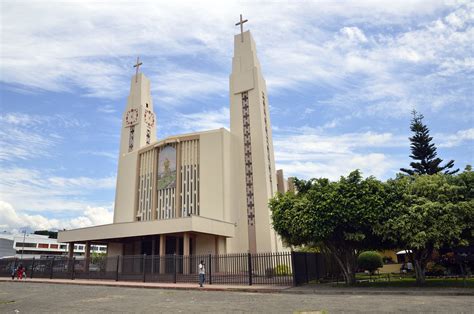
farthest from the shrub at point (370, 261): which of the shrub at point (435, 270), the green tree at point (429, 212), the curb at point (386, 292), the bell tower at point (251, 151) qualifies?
the curb at point (386, 292)

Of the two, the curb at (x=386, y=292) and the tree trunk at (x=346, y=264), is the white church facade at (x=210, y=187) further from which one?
the curb at (x=386, y=292)

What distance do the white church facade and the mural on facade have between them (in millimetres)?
76

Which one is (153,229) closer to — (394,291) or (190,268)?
(190,268)

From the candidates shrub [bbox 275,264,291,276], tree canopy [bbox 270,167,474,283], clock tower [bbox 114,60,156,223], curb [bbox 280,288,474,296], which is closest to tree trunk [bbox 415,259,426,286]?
tree canopy [bbox 270,167,474,283]

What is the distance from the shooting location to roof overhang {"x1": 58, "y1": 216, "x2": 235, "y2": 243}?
90.3 ft

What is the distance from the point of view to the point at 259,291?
16875 millimetres

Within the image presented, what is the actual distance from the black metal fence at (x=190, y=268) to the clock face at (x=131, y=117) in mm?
20169

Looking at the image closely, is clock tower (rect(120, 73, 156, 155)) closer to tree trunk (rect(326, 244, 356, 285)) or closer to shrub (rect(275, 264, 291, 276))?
shrub (rect(275, 264, 291, 276))

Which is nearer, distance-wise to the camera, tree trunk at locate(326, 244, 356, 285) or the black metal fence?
tree trunk at locate(326, 244, 356, 285)

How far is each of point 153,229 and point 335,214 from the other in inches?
643

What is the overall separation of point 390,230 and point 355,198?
2.02m

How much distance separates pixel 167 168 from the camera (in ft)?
118

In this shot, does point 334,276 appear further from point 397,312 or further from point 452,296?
point 397,312

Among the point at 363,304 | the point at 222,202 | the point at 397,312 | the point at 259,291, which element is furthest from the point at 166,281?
the point at 397,312
